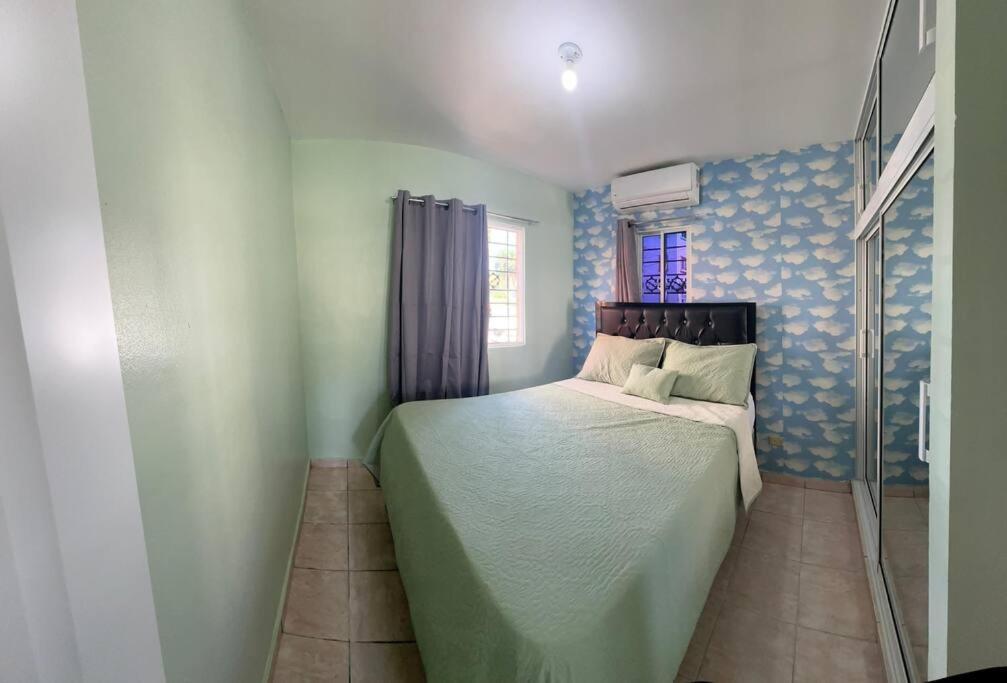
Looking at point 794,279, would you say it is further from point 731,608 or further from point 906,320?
point 731,608

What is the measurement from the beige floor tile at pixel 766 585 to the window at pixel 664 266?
2017 mm

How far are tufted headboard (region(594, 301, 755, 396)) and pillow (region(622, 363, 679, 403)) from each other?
1.93 ft

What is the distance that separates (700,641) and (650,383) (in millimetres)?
1458

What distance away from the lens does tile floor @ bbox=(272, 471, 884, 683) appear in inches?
54.7

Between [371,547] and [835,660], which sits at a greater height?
[371,547]

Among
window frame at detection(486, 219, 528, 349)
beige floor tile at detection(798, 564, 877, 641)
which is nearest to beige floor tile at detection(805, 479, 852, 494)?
beige floor tile at detection(798, 564, 877, 641)

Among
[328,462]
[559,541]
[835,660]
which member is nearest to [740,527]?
[835,660]

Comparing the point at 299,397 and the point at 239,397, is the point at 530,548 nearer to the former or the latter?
the point at 239,397

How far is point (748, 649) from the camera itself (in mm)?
1457

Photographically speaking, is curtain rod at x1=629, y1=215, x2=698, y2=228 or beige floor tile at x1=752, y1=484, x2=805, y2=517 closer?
beige floor tile at x1=752, y1=484, x2=805, y2=517

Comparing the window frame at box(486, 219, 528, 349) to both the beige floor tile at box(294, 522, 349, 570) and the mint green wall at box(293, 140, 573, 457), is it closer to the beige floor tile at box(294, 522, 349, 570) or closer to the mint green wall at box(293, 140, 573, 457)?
the mint green wall at box(293, 140, 573, 457)

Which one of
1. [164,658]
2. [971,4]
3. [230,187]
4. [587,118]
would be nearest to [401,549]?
[164,658]

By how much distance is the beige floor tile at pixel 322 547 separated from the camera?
1.93 metres

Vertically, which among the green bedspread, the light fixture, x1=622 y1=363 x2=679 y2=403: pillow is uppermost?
the light fixture
